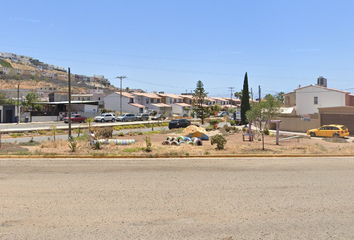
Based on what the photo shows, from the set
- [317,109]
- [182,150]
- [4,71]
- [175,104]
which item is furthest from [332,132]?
[4,71]

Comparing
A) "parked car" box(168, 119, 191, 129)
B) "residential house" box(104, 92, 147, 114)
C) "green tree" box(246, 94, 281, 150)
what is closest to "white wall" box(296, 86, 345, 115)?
"parked car" box(168, 119, 191, 129)

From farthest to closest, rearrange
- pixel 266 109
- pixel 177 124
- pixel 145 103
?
pixel 145 103 < pixel 177 124 < pixel 266 109

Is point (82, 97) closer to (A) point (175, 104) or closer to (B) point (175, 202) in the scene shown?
(A) point (175, 104)

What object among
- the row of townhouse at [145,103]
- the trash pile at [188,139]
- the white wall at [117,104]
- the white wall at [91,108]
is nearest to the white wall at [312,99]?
the row of townhouse at [145,103]

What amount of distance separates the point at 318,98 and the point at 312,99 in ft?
2.95

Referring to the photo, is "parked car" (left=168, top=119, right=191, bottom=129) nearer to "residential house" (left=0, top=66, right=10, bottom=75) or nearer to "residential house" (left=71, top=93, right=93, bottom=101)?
"residential house" (left=71, top=93, right=93, bottom=101)

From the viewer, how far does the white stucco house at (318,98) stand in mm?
47625

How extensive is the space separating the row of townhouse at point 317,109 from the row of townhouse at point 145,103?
76.8 ft

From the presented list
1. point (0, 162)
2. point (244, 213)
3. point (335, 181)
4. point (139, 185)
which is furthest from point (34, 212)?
point (335, 181)

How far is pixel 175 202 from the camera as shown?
7.61 metres

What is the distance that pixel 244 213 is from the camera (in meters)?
6.82

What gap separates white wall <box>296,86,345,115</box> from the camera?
4775 cm

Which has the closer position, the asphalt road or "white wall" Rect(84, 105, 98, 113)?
the asphalt road

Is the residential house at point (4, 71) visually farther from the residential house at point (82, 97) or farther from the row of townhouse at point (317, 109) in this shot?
the row of townhouse at point (317, 109)
